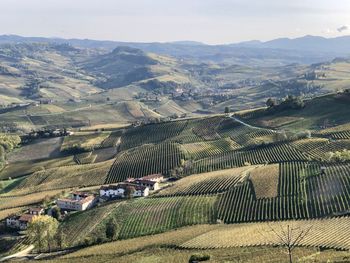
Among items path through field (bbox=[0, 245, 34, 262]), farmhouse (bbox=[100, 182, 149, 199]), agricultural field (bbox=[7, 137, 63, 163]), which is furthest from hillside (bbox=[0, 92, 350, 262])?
path through field (bbox=[0, 245, 34, 262])

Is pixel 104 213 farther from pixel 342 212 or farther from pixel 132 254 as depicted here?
pixel 342 212

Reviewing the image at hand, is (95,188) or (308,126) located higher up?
(308,126)

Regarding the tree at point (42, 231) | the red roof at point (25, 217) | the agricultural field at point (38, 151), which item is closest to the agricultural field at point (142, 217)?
the tree at point (42, 231)

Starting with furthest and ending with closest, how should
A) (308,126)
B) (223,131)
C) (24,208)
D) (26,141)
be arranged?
(26,141)
(223,131)
(308,126)
(24,208)

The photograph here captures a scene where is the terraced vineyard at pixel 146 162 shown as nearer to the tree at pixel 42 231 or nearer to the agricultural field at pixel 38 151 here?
the agricultural field at pixel 38 151

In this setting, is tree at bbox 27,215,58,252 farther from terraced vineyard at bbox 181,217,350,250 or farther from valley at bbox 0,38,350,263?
terraced vineyard at bbox 181,217,350,250

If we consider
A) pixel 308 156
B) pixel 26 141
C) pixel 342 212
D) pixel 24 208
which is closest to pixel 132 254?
pixel 342 212
